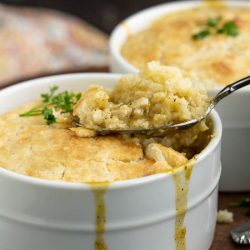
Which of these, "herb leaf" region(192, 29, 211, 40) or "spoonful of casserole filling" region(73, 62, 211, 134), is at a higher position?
"spoonful of casserole filling" region(73, 62, 211, 134)

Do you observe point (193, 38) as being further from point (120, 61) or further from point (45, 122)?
point (45, 122)

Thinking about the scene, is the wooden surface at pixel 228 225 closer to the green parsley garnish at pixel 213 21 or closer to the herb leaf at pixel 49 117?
the herb leaf at pixel 49 117

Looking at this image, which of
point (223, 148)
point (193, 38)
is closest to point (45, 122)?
point (223, 148)

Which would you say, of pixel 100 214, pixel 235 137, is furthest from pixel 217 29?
pixel 100 214

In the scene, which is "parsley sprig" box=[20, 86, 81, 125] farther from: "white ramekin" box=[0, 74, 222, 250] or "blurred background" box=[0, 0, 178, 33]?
"blurred background" box=[0, 0, 178, 33]

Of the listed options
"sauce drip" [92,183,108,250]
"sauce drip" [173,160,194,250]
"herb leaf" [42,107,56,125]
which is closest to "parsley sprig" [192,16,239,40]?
"herb leaf" [42,107,56,125]

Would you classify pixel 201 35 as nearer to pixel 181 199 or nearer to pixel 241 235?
pixel 241 235

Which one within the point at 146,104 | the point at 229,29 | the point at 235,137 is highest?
the point at 146,104
